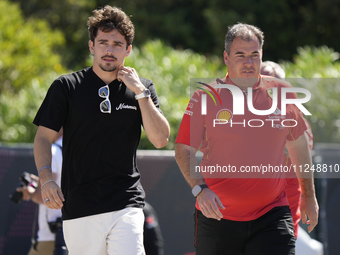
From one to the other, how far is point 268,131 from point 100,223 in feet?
4.41

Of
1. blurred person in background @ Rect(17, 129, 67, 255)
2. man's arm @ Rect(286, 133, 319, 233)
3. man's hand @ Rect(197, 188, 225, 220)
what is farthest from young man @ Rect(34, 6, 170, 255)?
man's arm @ Rect(286, 133, 319, 233)

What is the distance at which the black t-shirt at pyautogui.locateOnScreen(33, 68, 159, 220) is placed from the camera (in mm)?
3127

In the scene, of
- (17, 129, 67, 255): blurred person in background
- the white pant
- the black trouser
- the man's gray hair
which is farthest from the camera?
(17, 129, 67, 255): blurred person in background

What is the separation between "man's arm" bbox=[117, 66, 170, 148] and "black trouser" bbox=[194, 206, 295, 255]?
0.69 m

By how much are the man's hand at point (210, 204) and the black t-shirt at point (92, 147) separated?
18.1 inches

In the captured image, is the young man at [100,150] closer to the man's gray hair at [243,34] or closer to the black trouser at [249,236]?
the black trouser at [249,236]

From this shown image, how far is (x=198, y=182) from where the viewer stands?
10.5 feet

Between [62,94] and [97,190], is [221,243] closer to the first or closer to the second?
[97,190]

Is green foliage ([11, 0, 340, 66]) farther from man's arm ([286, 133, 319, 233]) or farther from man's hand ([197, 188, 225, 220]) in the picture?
man's hand ([197, 188, 225, 220])

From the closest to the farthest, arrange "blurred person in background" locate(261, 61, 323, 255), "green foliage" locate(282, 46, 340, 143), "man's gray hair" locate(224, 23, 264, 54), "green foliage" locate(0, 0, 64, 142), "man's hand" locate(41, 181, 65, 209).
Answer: "man's hand" locate(41, 181, 65, 209) → "man's gray hair" locate(224, 23, 264, 54) → "blurred person in background" locate(261, 61, 323, 255) → "green foliage" locate(282, 46, 340, 143) → "green foliage" locate(0, 0, 64, 142)

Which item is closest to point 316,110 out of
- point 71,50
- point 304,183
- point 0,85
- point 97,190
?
point 304,183

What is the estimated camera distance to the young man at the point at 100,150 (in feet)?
10.2

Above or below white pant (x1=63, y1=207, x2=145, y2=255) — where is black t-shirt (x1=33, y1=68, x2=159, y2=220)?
above

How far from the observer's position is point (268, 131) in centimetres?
339
